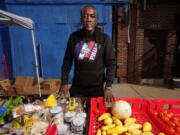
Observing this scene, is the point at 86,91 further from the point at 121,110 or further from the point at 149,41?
the point at 149,41

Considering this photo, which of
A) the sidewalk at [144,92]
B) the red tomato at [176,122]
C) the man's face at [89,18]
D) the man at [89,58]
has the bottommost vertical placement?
the sidewalk at [144,92]

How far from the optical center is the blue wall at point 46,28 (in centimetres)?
575

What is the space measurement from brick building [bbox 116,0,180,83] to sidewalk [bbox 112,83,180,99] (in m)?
0.60

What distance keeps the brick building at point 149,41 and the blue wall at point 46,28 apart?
1.00 meters

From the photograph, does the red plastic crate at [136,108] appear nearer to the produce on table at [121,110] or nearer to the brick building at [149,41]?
the produce on table at [121,110]

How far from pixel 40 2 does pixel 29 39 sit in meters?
1.78

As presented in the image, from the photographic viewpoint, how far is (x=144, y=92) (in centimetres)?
528

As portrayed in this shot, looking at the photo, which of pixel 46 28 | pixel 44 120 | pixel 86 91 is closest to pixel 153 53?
pixel 46 28

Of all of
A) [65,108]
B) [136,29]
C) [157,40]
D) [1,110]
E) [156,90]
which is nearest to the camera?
[1,110]

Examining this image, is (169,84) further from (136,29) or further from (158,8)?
(158,8)

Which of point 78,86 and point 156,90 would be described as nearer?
point 78,86

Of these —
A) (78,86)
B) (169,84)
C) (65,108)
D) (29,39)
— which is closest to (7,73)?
(29,39)

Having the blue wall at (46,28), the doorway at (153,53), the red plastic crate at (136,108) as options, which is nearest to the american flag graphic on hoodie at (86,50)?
the red plastic crate at (136,108)

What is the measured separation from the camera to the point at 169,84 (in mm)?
6348
